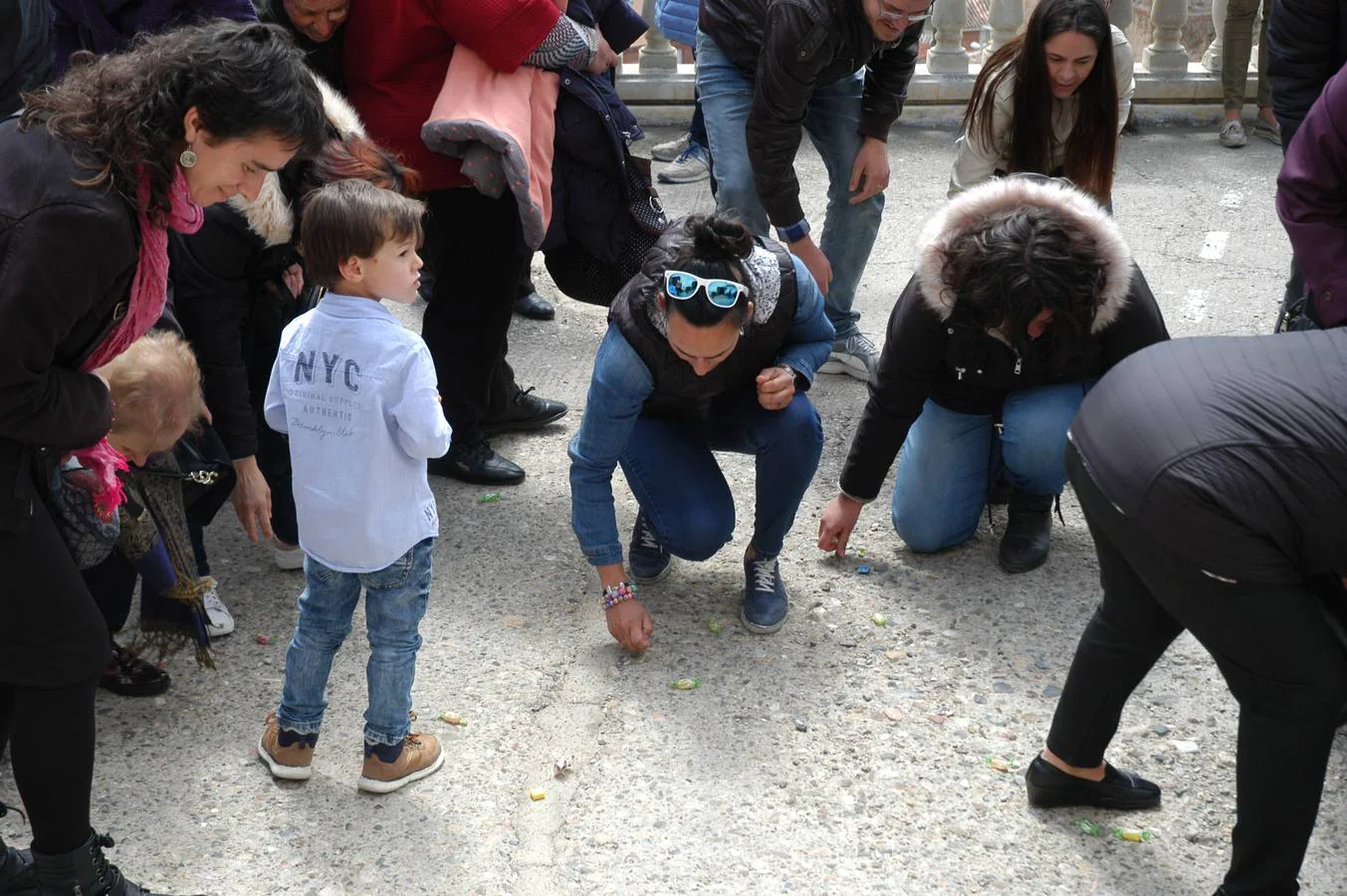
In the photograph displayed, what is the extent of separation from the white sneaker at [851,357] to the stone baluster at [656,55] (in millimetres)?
3190

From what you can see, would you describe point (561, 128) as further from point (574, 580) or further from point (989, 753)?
point (989, 753)

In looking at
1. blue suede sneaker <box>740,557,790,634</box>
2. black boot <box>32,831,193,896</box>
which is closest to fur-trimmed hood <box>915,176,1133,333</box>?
blue suede sneaker <box>740,557,790,634</box>

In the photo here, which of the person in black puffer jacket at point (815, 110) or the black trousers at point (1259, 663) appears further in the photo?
the person in black puffer jacket at point (815, 110)

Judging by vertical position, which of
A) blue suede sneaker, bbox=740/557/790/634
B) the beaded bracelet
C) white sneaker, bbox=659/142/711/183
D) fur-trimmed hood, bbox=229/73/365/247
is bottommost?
white sneaker, bbox=659/142/711/183

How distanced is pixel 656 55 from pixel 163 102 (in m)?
5.61

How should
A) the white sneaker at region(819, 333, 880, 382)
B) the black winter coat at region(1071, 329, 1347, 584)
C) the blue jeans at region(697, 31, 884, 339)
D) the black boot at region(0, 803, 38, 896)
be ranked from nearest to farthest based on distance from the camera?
the black winter coat at region(1071, 329, 1347, 584), the black boot at region(0, 803, 38, 896), the blue jeans at region(697, 31, 884, 339), the white sneaker at region(819, 333, 880, 382)

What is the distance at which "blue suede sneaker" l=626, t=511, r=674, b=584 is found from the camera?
356 cm

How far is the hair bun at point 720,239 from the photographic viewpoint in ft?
9.83

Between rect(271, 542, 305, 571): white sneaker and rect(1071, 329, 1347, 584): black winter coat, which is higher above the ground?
rect(1071, 329, 1347, 584): black winter coat

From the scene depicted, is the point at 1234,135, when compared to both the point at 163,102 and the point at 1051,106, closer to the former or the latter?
the point at 1051,106

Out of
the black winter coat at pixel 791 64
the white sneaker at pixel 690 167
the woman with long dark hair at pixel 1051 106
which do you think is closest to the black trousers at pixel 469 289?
the black winter coat at pixel 791 64

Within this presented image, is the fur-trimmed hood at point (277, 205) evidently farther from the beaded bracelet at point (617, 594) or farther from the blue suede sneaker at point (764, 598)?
the blue suede sneaker at point (764, 598)

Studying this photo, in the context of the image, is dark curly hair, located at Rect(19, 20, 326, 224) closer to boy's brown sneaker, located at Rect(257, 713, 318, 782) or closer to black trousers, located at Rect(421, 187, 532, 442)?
boy's brown sneaker, located at Rect(257, 713, 318, 782)

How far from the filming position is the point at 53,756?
227cm
